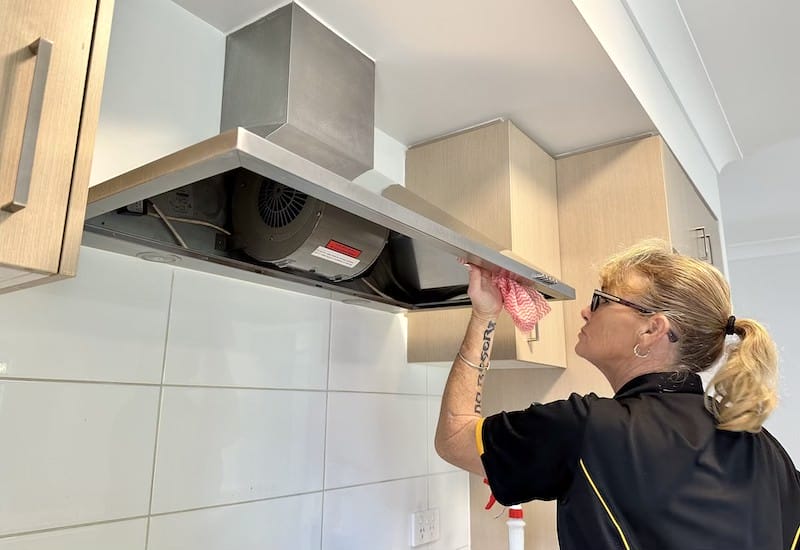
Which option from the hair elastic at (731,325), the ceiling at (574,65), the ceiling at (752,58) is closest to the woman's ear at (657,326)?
the hair elastic at (731,325)

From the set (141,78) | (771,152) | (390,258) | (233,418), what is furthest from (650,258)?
(771,152)

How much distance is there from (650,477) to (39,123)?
828 mm

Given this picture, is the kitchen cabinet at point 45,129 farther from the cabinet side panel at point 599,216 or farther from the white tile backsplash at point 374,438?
the cabinet side panel at point 599,216

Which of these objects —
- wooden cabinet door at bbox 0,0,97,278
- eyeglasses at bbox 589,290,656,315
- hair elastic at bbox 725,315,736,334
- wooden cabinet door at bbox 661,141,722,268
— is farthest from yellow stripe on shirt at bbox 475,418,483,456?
wooden cabinet door at bbox 661,141,722,268

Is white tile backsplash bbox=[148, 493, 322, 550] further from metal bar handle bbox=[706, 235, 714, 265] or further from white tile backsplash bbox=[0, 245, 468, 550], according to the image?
metal bar handle bbox=[706, 235, 714, 265]

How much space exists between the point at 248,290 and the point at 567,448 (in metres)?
0.67

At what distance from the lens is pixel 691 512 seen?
0.79 meters

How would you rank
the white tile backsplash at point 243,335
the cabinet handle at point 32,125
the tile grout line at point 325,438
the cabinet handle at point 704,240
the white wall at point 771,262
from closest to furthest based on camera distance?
the cabinet handle at point 32,125, the white tile backsplash at point 243,335, the tile grout line at point 325,438, the cabinet handle at point 704,240, the white wall at point 771,262

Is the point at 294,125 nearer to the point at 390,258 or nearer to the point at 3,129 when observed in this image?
the point at 390,258

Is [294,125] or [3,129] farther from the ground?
[294,125]

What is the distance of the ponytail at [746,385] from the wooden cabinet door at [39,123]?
33.7 inches

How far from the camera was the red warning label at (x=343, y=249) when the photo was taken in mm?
988

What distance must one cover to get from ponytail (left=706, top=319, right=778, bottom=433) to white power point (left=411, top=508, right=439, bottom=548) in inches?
36.0

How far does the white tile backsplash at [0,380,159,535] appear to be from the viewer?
0.82 meters
